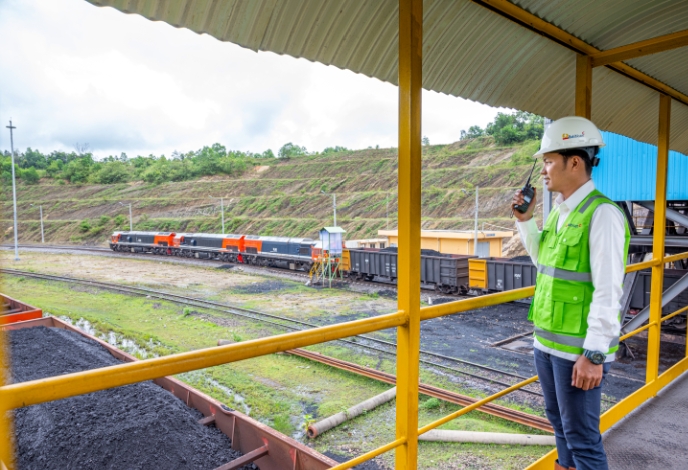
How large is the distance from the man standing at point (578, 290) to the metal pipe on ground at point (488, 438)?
330 cm

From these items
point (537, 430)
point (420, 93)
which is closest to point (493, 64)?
point (420, 93)

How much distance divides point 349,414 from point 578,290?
449 cm

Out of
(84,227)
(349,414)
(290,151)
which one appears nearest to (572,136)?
(349,414)

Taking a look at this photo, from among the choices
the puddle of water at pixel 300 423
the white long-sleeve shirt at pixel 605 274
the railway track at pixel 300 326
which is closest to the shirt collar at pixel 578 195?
the white long-sleeve shirt at pixel 605 274

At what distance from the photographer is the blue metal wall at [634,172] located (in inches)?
388

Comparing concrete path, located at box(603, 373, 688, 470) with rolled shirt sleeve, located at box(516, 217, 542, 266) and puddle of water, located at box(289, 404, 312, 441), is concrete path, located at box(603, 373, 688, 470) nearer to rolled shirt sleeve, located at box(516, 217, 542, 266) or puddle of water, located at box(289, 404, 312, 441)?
rolled shirt sleeve, located at box(516, 217, 542, 266)

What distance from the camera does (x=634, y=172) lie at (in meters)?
10.1

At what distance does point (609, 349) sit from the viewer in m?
1.66

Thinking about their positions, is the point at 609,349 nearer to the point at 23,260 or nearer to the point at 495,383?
the point at 495,383

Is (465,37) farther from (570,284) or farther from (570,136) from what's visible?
(570,284)

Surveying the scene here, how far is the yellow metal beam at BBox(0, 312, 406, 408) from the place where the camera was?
36.9 inches

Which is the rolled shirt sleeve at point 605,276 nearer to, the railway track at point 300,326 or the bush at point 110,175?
the railway track at point 300,326

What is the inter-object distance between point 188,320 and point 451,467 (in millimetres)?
8697

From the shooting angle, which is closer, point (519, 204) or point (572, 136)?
point (572, 136)
